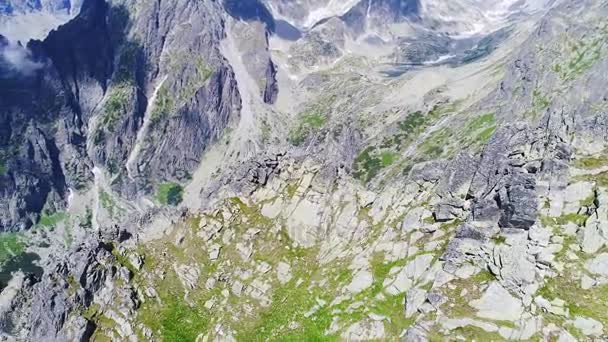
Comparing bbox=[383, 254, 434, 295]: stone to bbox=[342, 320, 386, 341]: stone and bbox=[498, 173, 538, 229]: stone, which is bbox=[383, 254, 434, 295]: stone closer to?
bbox=[342, 320, 386, 341]: stone

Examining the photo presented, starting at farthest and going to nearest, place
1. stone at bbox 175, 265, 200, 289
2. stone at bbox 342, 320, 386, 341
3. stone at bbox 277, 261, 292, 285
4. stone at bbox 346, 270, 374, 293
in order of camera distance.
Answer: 1. stone at bbox 175, 265, 200, 289
2. stone at bbox 277, 261, 292, 285
3. stone at bbox 346, 270, 374, 293
4. stone at bbox 342, 320, 386, 341

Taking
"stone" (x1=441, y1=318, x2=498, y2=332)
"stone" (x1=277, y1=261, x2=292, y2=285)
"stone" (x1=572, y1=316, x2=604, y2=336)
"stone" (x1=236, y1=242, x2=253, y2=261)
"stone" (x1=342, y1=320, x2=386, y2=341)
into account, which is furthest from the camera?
"stone" (x1=236, y1=242, x2=253, y2=261)

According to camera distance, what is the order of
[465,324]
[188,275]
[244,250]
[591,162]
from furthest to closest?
[244,250] < [188,275] < [591,162] < [465,324]

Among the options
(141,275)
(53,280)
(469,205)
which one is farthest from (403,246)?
(53,280)

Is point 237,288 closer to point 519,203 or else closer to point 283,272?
point 283,272

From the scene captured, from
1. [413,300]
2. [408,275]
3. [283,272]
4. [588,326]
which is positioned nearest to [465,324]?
[413,300]

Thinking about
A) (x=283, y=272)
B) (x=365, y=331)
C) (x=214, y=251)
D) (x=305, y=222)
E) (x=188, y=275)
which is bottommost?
(x=188, y=275)

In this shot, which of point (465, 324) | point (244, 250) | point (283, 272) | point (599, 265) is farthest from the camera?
point (244, 250)

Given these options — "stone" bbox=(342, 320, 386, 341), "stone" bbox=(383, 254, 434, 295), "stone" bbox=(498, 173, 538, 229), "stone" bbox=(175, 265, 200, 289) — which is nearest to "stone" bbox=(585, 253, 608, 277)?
"stone" bbox=(498, 173, 538, 229)

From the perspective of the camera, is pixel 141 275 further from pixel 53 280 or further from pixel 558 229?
pixel 558 229

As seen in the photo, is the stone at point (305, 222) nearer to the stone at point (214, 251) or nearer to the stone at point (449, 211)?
the stone at point (214, 251)
